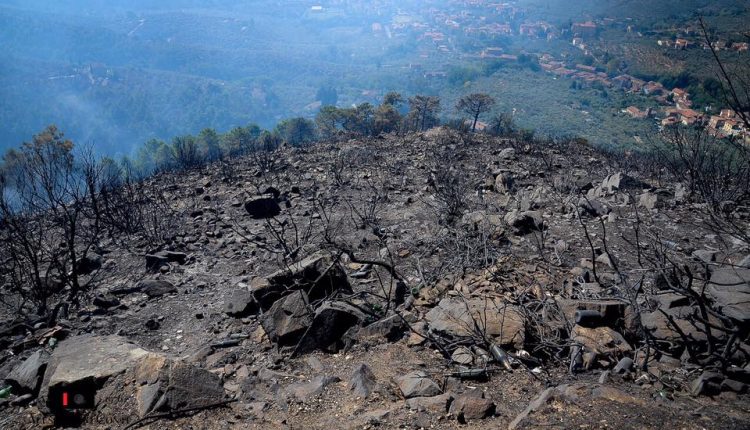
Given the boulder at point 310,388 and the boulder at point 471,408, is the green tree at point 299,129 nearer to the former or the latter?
the boulder at point 310,388

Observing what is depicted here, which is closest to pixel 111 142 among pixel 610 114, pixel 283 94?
pixel 283 94

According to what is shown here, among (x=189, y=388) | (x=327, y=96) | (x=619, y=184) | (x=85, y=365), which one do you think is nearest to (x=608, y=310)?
(x=189, y=388)

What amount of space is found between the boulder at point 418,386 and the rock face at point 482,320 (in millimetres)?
574

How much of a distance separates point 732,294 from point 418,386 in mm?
2448

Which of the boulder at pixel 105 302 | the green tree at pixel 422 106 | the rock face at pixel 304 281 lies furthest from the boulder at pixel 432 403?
the green tree at pixel 422 106

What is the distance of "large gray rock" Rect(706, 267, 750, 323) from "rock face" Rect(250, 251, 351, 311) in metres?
3.06

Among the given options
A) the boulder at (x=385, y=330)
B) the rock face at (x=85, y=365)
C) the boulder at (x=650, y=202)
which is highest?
the rock face at (x=85, y=365)

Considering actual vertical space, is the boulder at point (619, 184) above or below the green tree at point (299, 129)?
above

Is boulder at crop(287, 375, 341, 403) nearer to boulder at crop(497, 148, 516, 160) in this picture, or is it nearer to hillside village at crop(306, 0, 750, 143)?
hillside village at crop(306, 0, 750, 143)

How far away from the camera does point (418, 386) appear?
2.57 m

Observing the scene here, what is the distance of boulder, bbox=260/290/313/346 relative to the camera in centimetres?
339

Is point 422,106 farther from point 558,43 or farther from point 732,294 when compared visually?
point 558,43

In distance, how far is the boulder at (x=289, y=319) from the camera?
3.39 m

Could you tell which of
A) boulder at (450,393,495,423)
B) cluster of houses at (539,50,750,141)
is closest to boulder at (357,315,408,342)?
boulder at (450,393,495,423)
